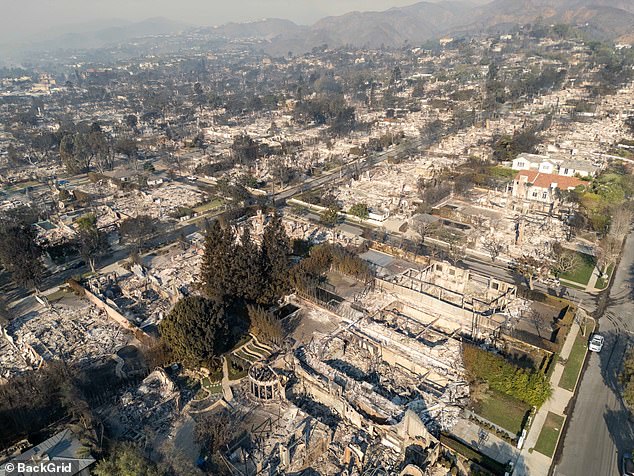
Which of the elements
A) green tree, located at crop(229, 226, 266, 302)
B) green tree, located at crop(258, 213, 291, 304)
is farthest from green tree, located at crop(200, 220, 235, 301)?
green tree, located at crop(258, 213, 291, 304)

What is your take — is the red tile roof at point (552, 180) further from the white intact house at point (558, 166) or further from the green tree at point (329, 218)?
the green tree at point (329, 218)

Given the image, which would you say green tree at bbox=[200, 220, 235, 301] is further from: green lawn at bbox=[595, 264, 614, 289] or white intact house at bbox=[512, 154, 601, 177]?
white intact house at bbox=[512, 154, 601, 177]

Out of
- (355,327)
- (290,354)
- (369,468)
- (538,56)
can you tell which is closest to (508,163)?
(355,327)

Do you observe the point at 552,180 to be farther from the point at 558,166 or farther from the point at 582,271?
the point at 582,271

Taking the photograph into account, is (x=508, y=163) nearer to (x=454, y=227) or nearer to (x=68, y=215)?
(x=454, y=227)

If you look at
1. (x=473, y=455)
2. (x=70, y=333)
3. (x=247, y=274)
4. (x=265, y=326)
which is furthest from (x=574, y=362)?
(x=70, y=333)
